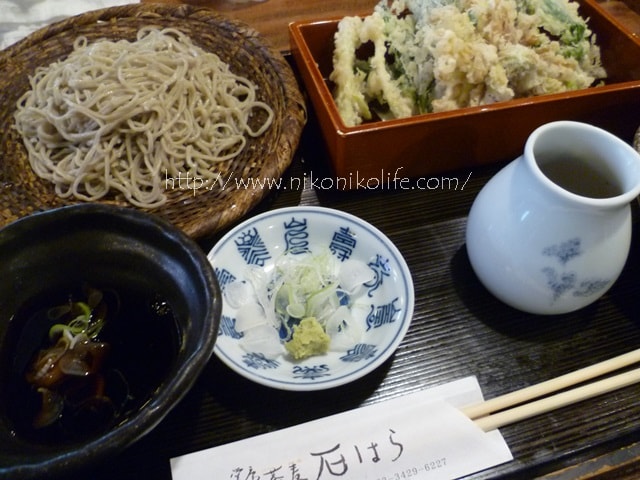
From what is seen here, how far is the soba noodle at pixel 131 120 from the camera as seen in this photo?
151 centimetres

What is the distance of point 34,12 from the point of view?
2150 millimetres

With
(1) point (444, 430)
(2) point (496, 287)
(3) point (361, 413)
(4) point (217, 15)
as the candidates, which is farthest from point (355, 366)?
(4) point (217, 15)

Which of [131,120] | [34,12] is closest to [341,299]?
[131,120]

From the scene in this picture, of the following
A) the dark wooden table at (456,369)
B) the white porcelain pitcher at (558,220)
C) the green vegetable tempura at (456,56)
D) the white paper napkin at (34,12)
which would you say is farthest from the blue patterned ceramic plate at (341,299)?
the white paper napkin at (34,12)

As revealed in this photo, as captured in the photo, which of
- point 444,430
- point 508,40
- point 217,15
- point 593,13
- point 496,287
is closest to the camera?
point 444,430

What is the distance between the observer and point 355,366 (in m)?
1.04

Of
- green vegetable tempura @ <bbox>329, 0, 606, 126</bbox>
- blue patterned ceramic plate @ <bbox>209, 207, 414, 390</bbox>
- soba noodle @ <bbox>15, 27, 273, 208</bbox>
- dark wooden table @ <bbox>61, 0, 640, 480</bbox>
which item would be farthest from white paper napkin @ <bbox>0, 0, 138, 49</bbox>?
blue patterned ceramic plate @ <bbox>209, 207, 414, 390</bbox>

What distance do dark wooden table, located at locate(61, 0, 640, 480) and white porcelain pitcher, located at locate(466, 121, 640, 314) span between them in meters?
0.10

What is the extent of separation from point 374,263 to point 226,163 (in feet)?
2.02

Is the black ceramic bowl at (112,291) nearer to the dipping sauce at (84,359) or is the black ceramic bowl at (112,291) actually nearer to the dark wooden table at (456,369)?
the dipping sauce at (84,359)

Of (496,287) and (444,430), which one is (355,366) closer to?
(444,430)

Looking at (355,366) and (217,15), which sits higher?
(217,15)

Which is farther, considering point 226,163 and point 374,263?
point 226,163

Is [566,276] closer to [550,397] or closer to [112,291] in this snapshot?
[550,397]
